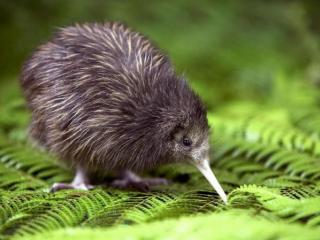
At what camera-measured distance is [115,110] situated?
335cm

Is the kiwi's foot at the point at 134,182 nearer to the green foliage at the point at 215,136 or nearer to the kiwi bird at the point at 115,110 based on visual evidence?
the kiwi bird at the point at 115,110

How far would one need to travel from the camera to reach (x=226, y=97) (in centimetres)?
605

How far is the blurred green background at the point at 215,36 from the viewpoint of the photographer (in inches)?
242

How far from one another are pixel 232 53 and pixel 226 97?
39.7 inches

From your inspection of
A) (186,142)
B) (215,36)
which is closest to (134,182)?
(186,142)

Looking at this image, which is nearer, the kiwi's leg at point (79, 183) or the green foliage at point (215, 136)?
the green foliage at point (215, 136)

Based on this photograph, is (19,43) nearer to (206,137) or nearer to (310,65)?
(310,65)

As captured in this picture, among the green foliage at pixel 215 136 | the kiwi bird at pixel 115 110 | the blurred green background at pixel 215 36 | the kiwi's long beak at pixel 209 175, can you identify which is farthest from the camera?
the blurred green background at pixel 215 36

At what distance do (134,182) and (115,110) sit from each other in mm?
627

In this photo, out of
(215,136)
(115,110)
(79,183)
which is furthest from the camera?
(215,136)

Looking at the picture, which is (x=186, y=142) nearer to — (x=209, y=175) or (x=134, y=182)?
(x=209, y=175)

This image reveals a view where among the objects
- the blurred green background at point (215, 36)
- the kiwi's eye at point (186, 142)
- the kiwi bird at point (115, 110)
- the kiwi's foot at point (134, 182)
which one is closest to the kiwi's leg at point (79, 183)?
the kiwi bird at point (115, 110)

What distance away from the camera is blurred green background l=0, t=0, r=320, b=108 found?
20.2 feet

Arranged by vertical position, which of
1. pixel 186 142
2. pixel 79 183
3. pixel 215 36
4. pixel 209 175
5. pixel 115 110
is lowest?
pixel 79 183
